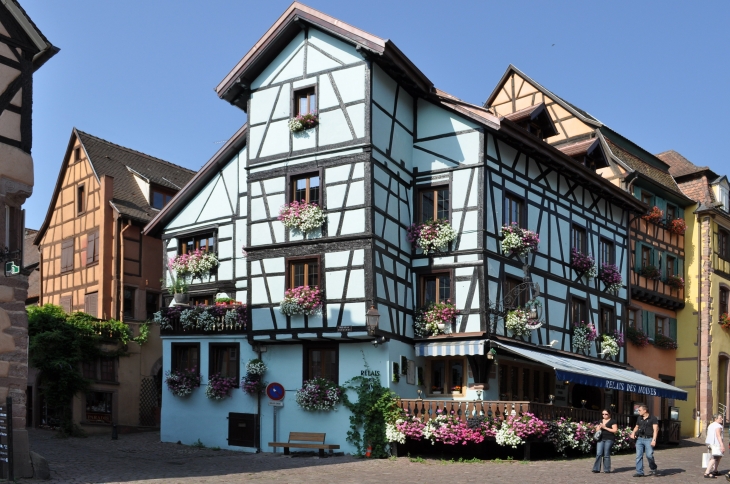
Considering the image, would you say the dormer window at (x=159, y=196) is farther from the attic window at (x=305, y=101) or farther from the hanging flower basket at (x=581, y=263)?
the hanging flower basket at (x=581, y=263)

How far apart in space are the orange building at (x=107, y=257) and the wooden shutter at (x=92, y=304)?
4cm

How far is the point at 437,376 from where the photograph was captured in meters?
25.5

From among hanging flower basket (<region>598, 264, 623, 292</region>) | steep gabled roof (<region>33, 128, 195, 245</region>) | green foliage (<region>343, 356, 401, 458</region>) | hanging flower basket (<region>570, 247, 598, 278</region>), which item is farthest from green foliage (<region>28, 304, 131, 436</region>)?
hanging flower basket (<region>598, 264, 623, 292</region>)

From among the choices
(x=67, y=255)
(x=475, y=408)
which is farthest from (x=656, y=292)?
(x=67, y=255)

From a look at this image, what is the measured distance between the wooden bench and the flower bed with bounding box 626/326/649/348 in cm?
1503

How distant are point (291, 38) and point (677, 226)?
1939 cm

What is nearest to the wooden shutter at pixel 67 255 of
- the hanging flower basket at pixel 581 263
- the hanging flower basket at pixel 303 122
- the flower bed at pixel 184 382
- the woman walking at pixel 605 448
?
the flower bed at pixel 184 382

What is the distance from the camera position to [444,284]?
82.3 ft

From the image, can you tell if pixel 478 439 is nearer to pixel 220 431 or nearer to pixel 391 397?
pixel 391 397

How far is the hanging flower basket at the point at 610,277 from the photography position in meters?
31.0

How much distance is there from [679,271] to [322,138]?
20012 mm

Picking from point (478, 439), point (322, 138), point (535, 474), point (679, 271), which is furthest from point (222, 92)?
point (679, 271)

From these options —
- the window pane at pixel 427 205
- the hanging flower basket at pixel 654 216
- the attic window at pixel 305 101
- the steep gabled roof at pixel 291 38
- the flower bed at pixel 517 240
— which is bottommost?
the flower bed at pixel 517 240

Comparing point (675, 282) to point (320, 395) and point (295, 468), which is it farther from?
point (295, 468)
